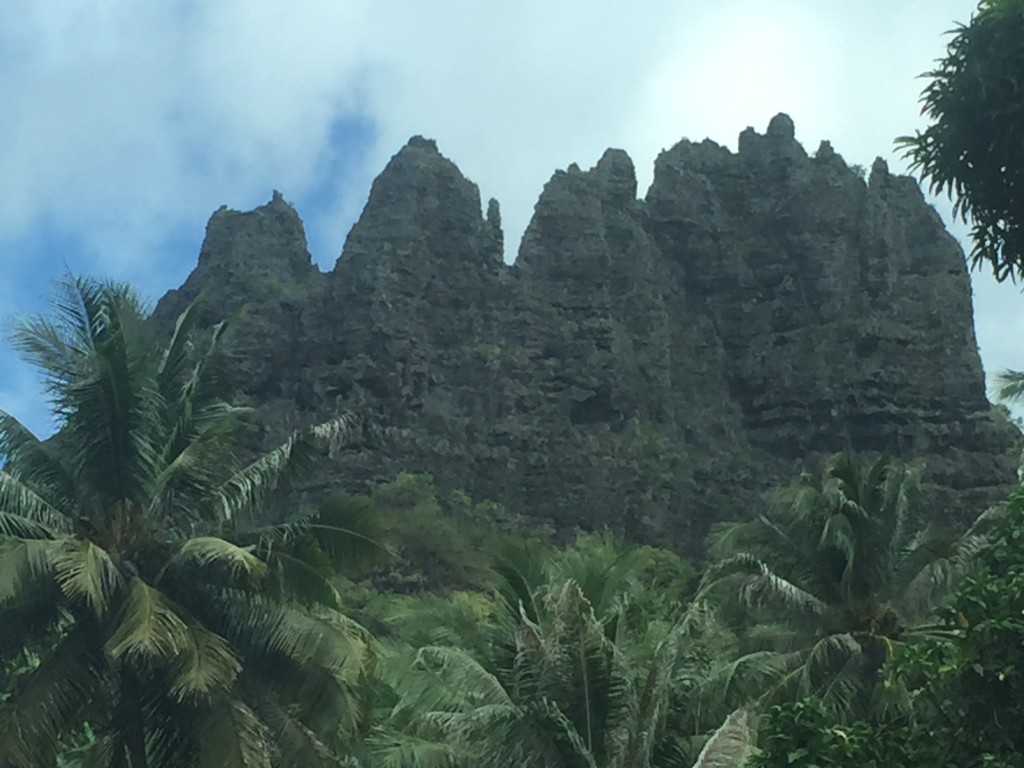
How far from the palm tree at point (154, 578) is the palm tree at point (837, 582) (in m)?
6.39

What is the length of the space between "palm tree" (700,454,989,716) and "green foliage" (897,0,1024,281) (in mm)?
8529

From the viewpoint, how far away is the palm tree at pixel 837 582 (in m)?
21.3

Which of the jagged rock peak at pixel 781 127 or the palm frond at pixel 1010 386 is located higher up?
the jagged rock peak at pixel 781 127

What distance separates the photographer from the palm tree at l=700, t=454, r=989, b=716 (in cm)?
2133

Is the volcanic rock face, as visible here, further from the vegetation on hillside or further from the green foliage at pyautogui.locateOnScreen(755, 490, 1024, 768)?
the green foliage at pyautogui.locateOnScreen(755, 490, 1024, 768)

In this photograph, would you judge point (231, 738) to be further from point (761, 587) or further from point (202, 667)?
point (761, 587)

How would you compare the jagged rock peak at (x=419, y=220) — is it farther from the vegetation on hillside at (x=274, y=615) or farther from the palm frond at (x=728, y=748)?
the palm frond at (x=728, y=748)

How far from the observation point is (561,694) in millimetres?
16891

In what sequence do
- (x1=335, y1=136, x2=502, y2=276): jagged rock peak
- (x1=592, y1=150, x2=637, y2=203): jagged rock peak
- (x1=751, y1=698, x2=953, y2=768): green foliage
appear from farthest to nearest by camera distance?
(x1=592, y1=150, x2=637, y2=203): jagged rock peak, (x1=335, y1=136, x2=502, y2=276): jagged rock peak, (x1=751, y1=698, x2=953, y2=768): green foliage

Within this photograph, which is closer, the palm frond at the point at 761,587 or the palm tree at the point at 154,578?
the palm tree at the point at 154,578

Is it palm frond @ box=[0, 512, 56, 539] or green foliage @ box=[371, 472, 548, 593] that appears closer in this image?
palm frond @ box=[0, 512, 56, 539]

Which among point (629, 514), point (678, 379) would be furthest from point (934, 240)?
point (629, 514)

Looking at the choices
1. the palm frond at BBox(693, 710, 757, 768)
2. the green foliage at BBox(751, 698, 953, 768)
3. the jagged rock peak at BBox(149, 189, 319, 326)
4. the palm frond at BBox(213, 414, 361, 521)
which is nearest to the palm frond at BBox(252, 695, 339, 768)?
the palm frond at BBox(213, 414, 361, 521)

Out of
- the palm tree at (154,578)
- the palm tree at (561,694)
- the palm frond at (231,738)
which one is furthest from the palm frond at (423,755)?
the palm frond at (231,738)
